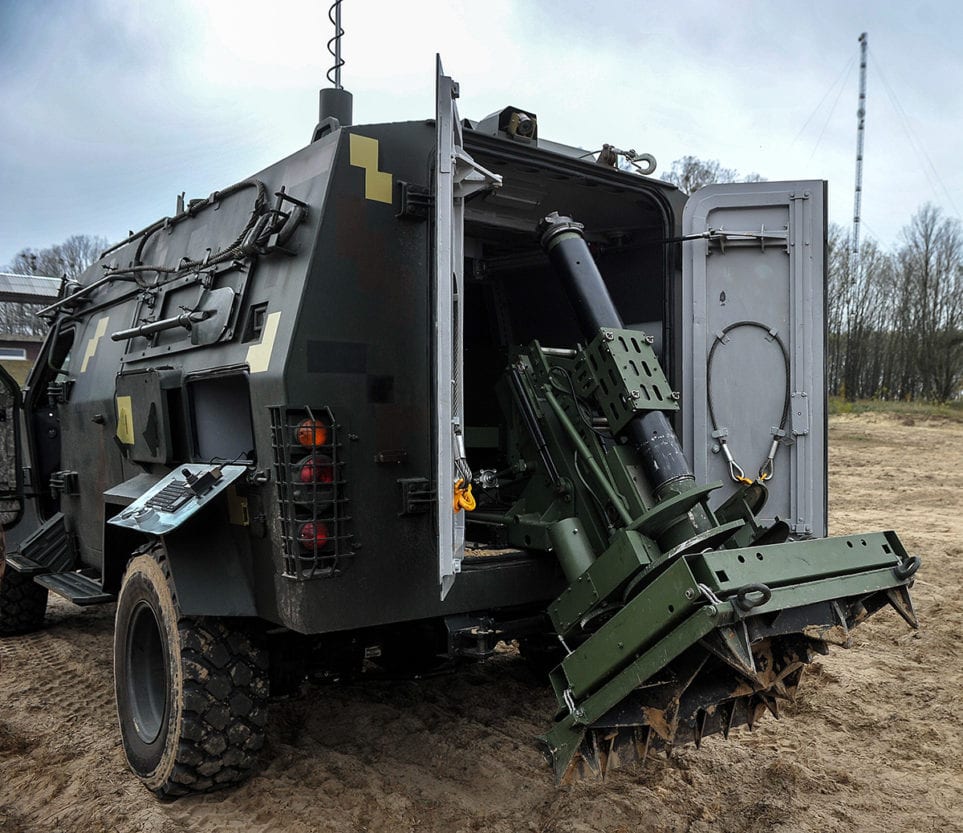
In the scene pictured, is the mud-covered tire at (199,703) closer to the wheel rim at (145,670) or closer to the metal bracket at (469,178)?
the wheel rim at (145,670)

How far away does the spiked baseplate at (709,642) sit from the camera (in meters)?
2.45

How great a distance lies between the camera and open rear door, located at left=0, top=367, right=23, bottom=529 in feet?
18.2

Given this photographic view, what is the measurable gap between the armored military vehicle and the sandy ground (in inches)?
10.2

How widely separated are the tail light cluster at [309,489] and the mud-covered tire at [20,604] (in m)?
3.94

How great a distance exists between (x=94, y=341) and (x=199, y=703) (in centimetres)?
275

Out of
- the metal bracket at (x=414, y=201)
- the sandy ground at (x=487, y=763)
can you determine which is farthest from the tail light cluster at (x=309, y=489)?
the sandy ground at (x=487, y=763)

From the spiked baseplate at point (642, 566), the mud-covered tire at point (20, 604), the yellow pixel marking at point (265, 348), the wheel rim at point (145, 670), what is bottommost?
the mud-covered tire at point (20, 604)

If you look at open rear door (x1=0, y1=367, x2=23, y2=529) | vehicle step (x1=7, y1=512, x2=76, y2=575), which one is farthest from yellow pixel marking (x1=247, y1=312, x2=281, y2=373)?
open rear door (x1=0, y1=367, x2=23, y2=529)

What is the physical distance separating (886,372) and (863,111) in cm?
1069

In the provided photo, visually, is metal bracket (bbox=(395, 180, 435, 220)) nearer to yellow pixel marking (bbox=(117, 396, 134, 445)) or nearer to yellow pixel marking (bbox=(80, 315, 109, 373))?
yellow pixel marking (bbox=(117, 396, 134, 445))

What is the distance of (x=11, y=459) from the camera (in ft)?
18.4

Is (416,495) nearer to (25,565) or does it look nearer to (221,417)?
(221,417)

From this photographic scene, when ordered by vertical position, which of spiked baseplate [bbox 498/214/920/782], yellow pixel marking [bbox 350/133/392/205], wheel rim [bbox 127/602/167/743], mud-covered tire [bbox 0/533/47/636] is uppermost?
yellow pixel marking [bbox 350/133/392/205]

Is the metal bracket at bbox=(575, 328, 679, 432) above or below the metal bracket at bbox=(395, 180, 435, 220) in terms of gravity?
below
